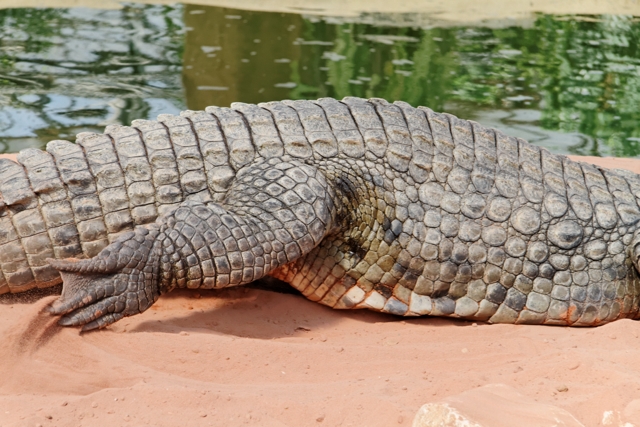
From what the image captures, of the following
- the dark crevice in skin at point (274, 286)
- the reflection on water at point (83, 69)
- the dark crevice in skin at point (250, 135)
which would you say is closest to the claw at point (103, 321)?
the dark crevice in skin at point (274, 286)

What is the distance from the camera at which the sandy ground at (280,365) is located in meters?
2.76

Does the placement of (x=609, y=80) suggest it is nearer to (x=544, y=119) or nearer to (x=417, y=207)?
(x=544, y=119)

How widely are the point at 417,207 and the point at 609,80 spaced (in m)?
8.19

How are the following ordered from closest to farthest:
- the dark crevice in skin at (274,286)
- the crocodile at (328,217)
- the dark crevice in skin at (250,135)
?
the crocodile at (328,217)
the dark crevice in skin at (250,135)
the dark crevice in skin at (274,286)

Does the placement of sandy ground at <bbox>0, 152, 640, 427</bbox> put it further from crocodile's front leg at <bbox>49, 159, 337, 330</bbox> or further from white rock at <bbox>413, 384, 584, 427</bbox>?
crocodile's front leg at <bbox>49, 159, 337, 330</bbox>

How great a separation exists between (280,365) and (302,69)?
7931 millimetres

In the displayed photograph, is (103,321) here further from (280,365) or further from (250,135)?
(250,135)

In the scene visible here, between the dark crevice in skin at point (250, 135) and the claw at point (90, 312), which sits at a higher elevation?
the dark crevice in skin at point (250, 135)

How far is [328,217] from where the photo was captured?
398 cm

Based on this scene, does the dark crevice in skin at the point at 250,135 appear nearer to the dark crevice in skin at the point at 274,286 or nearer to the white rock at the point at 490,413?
the dark crevice in skin at the point at 274,286

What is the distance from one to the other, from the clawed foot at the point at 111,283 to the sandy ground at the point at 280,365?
0.08m

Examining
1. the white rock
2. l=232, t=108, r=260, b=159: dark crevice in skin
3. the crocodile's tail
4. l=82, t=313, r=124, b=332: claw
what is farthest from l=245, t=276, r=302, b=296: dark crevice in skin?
the white rock

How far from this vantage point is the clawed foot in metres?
3.45

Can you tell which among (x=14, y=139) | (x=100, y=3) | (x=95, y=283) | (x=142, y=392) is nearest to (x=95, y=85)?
(x=14, y=139)
